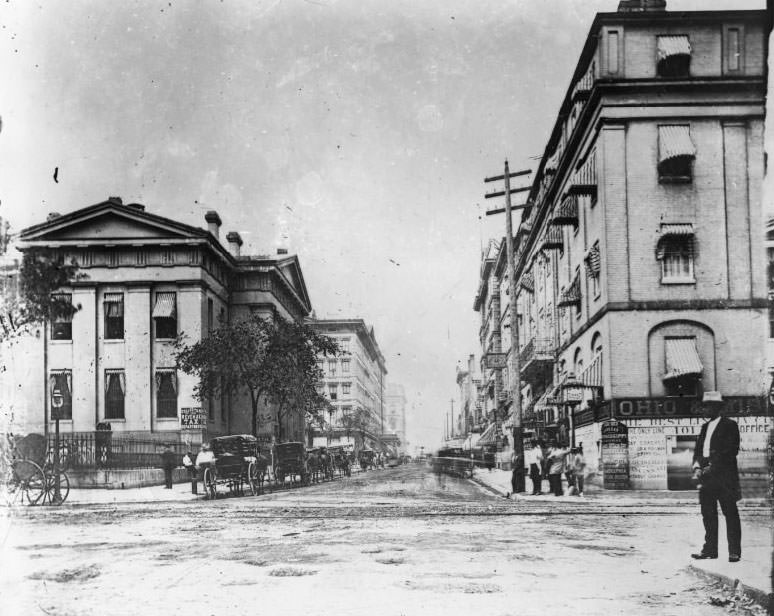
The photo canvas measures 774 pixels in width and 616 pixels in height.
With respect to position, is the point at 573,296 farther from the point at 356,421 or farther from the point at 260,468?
the point at 356,421

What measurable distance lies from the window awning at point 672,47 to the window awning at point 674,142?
149 cm

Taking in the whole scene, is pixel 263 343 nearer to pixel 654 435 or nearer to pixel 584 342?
pixel 584 342

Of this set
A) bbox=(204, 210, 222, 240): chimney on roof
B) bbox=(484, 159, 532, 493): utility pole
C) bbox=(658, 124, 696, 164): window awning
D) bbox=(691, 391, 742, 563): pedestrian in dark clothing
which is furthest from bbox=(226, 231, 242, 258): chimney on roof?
bbox=(691, 391, 742, 563): pedestrian in dark clothing

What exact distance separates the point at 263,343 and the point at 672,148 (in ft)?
86.2

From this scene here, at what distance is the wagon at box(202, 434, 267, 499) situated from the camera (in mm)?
24500

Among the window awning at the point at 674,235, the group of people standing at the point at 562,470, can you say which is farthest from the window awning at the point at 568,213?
the window awning at the point at 674,235

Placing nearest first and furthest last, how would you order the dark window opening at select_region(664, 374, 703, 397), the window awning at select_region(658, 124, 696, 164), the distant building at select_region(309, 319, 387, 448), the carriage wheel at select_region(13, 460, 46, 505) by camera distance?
the window awning at select_region(658, 124, 696, 164), the dark window opening at select_region(664, 374, 703, 397), the carriage wheel at select_region(13, 460, 46, 505), the distant building at select_region(309, 319, 387, 448)

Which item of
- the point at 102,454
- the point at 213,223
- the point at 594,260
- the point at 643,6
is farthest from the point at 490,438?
the point at 643,6

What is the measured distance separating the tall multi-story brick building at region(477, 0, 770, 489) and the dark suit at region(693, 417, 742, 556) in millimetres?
4830

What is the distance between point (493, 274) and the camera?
8700 centimetres

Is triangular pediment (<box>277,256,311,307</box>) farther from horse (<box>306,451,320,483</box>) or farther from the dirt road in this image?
the dirt road

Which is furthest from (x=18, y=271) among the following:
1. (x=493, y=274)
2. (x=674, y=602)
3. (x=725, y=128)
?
(x=493, y=274)

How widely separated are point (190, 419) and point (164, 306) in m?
5.47

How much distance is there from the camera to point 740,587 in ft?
25.7
